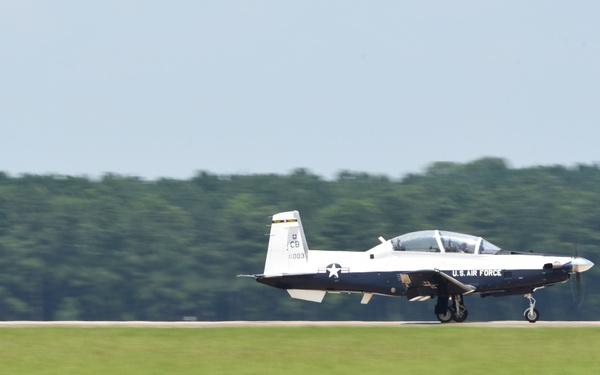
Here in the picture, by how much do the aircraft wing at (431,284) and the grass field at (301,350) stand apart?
3030 millimetres

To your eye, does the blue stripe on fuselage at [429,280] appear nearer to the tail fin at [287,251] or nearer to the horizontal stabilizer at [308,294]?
the horizontal stabilizer at [308,294]

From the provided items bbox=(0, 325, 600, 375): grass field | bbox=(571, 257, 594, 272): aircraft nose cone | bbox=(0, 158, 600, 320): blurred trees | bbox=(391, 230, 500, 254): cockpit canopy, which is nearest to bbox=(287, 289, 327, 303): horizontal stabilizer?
bbox=(391, 230, 500, 254): cockpit canopy

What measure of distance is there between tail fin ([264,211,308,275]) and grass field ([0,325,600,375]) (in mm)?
4936

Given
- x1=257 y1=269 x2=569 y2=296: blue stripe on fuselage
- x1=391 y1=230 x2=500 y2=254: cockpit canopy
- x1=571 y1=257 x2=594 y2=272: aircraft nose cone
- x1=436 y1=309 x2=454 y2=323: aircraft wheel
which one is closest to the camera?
x1=571 y1=257 x2=594 y2=272: aircraft nose cone

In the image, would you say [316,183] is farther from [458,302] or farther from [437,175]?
[458,302]

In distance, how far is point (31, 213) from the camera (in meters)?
95.2

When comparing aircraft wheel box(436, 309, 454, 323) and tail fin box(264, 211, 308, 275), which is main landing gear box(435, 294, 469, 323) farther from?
tail fin box(264, 211, 308, 275)

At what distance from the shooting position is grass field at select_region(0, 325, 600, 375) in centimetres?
1920

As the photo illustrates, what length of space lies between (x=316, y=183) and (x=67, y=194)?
2211 centimetres

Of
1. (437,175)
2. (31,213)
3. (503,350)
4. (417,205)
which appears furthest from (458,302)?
(437,175)

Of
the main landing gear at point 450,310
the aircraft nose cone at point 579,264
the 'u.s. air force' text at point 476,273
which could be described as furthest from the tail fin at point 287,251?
the aircraft nose cone at point 579,264

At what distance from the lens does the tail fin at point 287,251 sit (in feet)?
97.2

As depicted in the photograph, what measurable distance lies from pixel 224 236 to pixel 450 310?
60.5m

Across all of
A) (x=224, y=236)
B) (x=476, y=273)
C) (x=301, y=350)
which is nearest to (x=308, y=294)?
(x=476, y=273)
